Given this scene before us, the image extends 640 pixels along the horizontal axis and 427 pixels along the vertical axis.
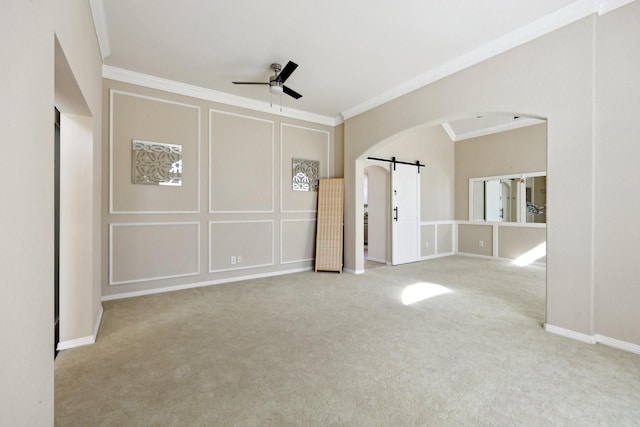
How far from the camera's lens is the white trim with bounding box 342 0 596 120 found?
8.46 ft

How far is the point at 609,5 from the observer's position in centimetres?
246

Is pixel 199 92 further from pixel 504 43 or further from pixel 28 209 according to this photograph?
pixel 504 43

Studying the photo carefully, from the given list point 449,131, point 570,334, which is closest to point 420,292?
point 570,334

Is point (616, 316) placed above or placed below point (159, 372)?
above

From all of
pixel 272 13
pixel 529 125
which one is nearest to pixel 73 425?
pixel 272 13

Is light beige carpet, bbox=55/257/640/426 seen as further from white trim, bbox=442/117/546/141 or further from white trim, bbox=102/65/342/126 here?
white trim, bbox=442/117/546/141

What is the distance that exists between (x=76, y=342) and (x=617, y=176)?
4.82 m

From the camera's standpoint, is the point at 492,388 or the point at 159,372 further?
the point at 159,372

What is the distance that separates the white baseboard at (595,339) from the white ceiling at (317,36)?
2.83 meters

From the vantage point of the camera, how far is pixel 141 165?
3900mm

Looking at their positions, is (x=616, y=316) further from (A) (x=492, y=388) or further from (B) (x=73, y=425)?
(B) (x=73, y=425)

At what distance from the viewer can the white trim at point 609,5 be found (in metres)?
2.41

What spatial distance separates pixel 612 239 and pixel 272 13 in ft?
11.9

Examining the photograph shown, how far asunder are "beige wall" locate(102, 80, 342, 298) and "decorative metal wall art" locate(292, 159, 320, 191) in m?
0.10
